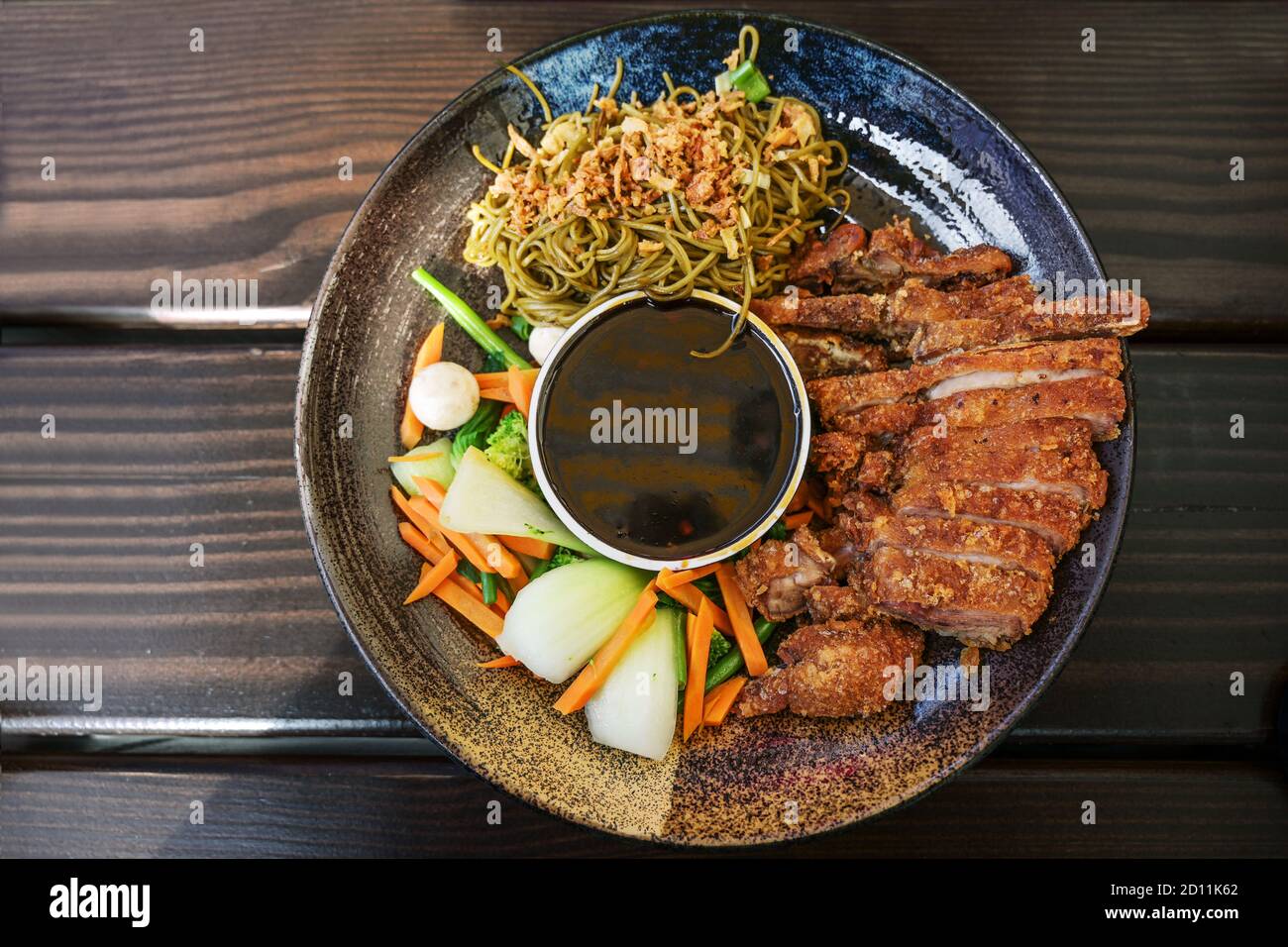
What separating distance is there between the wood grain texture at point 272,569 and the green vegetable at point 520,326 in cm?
98

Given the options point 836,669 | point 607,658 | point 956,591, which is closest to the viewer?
point 956,591

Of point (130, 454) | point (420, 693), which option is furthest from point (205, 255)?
point (420, 693)

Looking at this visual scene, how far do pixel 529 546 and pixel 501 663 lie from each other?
44cm

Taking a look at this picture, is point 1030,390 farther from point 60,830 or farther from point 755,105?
point 60,830

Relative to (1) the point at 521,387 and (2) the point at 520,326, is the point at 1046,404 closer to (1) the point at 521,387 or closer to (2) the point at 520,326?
(1) the point at 521,387

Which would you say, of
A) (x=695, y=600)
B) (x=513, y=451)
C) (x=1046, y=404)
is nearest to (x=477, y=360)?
(x=513, y=451)

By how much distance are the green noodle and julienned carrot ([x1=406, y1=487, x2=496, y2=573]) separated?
33.9 inches

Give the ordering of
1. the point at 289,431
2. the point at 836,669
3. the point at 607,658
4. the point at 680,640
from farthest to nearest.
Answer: the point at 289,431
the point at 680,640
the point at 607,658
the point at 836,669

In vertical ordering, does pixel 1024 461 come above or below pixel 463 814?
above

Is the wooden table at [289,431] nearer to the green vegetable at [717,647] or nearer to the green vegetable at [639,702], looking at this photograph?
the green vegetable at [639,702]

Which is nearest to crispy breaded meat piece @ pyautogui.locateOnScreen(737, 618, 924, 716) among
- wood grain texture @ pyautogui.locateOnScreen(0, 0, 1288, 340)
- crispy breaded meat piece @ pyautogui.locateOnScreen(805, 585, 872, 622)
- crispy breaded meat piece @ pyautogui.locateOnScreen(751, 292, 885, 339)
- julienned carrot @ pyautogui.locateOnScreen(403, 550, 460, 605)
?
crispy breaded meat piece @ pyautogui.locateOnScreen(805, 585, 872, 622)

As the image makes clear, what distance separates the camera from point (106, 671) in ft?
11.4

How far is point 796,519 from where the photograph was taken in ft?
10.5

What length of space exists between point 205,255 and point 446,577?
5.93 ft
